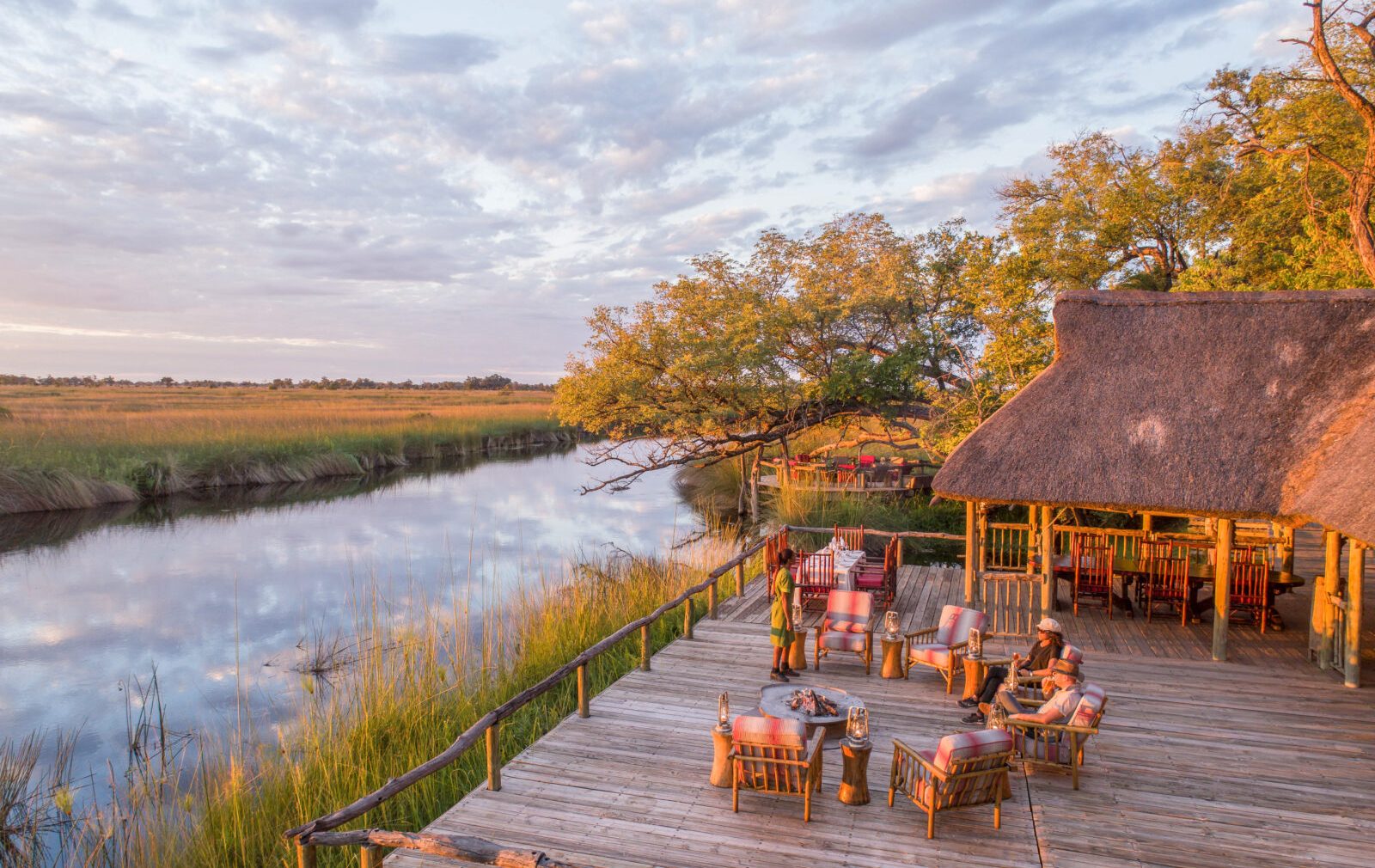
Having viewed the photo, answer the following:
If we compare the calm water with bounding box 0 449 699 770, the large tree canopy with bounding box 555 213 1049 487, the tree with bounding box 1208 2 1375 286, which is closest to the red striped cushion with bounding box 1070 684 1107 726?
the calm water with bounding box 0 449 699 770

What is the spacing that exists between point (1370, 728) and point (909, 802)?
4778mm

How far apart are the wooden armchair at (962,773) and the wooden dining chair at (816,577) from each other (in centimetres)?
559

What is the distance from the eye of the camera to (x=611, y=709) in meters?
7.50

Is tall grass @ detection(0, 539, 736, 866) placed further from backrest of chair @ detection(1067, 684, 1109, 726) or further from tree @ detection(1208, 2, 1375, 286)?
tree @ detection(1208, 2, 1375, 286)

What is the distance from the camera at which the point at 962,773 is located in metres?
5.24

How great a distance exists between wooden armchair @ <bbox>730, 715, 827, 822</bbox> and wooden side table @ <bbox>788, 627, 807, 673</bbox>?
9.47 ft

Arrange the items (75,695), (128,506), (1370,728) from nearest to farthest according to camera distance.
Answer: (1370,728)
(75,695)
(128,506)

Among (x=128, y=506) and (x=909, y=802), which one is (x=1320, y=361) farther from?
(x=128, y=506)

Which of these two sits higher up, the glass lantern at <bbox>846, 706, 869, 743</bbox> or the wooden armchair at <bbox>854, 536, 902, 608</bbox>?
the glass lantern at <bbox>846, 706, 869, 743</bbox>

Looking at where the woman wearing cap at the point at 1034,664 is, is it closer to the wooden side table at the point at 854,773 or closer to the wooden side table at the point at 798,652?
the wooden side table at the point at 854,773

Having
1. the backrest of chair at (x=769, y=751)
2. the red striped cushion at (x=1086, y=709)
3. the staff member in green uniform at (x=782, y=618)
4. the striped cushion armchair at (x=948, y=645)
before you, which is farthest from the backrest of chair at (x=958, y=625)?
the backrest of chair at (x=769, y=751)

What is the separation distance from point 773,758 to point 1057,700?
242 centimetres

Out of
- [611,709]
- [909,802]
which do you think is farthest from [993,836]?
[611,709]

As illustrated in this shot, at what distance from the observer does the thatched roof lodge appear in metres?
7.90
